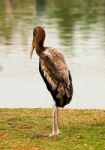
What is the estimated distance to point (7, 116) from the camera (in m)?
12.8

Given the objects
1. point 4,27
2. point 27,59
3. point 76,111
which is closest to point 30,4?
point 4,27

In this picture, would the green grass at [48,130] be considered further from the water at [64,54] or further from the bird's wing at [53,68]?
the water at [64,54]

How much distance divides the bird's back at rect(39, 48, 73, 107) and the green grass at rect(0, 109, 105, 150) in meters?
0.65

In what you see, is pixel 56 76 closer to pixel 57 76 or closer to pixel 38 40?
pixel 57 76

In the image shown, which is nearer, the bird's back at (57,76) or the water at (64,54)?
the bird's back at (57,76)

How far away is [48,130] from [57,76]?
1.41m

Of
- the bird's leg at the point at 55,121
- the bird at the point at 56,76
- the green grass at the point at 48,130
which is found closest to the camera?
the green grass at the point at 48,130

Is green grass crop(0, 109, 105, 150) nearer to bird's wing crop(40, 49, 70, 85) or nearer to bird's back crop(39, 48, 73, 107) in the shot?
bird's back crop(39, 48, 73, 107)

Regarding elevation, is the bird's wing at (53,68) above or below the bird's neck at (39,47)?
below

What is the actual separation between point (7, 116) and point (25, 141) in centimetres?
271

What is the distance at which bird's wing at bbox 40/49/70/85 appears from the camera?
10.1m

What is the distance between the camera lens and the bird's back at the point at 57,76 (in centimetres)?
1006

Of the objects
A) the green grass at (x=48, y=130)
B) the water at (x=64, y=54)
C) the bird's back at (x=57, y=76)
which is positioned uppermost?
the bird's back at (x=57, y=76)

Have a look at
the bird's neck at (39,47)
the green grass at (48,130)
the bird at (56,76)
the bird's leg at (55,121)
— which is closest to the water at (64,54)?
the green grass at (48,130)
